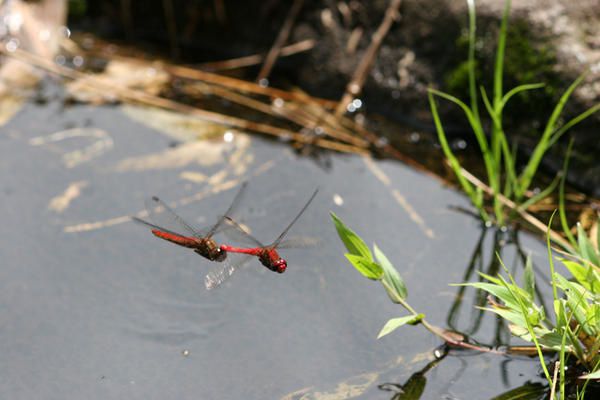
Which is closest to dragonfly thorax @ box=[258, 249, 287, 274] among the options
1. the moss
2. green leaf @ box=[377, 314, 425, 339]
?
green leaf @ box=[377, 314, 425, 339]

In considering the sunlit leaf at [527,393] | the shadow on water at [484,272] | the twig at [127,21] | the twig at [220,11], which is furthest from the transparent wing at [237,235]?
the twig at [127,21]

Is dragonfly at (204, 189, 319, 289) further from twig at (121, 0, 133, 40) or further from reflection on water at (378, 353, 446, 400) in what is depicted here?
twig at (121, 0, 133, 40)

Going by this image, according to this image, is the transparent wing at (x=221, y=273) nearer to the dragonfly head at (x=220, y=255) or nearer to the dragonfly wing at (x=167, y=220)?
the dragonfly head at (x=220, y=255)

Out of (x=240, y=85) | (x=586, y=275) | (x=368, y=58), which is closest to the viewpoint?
(x=586, y=275)

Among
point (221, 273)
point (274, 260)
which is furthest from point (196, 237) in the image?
point (274, 260)

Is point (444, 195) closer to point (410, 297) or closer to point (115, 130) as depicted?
point (410, 297)

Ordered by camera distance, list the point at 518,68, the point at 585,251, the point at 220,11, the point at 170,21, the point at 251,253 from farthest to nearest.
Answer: the point at 170,21 < the point at 220,11 < the point at 518,68 < the point at 251,253 < the point at 585,251

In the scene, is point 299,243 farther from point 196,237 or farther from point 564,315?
point 564,315
